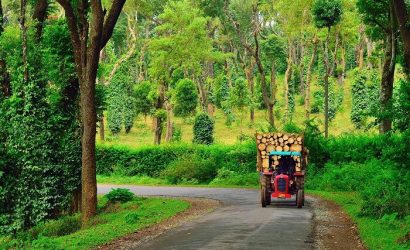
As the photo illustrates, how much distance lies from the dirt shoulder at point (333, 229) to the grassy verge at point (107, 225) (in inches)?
214

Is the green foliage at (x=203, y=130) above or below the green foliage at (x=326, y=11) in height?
below

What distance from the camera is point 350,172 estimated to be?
31703mm

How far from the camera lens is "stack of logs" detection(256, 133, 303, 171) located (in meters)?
23.4

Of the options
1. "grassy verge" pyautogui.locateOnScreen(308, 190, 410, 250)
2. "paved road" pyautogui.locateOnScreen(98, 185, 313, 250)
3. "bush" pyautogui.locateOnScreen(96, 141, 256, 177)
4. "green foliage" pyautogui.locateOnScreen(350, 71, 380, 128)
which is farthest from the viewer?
"green foliage" pyautogui.locateOnScreen(350, 71, 380, 128)

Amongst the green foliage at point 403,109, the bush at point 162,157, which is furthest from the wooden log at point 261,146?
the bush at point 162,157

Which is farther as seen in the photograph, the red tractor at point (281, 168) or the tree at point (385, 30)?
the tree at point (385, 30)

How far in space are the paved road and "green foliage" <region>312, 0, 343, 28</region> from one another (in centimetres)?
2000

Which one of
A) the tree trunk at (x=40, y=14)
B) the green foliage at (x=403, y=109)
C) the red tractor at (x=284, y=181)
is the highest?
the tree trunk at (x=40, y=14)

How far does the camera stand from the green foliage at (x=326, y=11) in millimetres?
39312

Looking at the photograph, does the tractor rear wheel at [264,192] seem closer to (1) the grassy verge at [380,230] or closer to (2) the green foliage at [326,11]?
(1) the grassy verge at [380,230]

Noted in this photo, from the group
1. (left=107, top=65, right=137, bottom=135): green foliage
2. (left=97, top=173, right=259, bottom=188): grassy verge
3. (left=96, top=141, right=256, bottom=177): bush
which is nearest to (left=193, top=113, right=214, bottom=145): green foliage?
(left=96, top=141, right=256, bottom=177): bush

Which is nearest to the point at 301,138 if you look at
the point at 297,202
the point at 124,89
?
the point at 297,202

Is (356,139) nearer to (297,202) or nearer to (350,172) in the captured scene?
(350,172)

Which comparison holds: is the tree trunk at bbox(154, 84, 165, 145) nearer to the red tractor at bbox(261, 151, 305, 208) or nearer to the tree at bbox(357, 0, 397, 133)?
the tree at bbox(357, 0, 397, 133)
